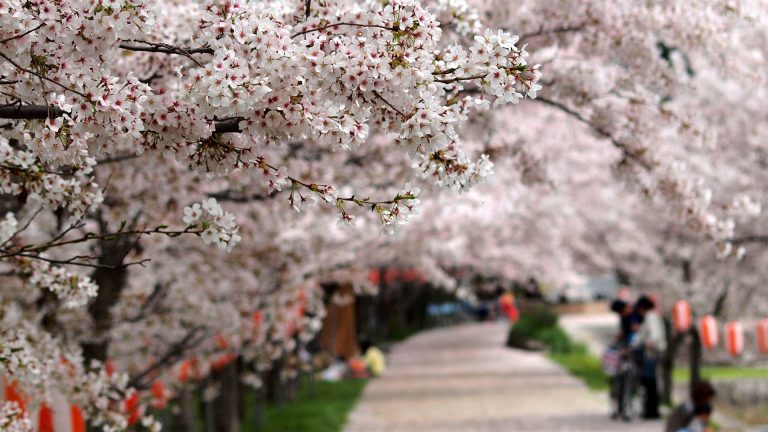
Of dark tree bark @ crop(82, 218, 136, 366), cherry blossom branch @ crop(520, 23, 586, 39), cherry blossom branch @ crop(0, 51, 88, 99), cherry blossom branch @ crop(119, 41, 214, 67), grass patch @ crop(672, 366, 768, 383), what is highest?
cherry blossom branch @ crop(520, 23, 586, 39)

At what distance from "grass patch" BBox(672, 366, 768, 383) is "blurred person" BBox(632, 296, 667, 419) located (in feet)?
24.0

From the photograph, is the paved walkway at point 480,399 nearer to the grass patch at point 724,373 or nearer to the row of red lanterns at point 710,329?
the row of red lanterns at point 710,329

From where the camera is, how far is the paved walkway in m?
15.3

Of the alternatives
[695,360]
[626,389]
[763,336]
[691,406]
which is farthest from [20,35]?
[763,336]

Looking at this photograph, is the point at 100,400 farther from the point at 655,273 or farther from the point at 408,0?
the point at 655,273

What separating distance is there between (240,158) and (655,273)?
66.2 feet

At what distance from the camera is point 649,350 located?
49.3 feet

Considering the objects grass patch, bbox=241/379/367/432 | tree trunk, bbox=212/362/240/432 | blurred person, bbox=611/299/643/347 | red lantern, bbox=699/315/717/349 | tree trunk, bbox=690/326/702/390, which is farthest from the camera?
red lantern, bbox=699/315/717/349

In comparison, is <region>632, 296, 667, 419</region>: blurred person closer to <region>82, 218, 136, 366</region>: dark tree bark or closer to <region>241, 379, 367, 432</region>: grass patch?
<region>241, 379, 367, 432</region>: grass patch

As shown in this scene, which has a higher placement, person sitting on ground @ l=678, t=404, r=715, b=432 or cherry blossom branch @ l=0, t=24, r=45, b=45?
cherry blossom branch @ l=0, t=24, r=45, b=45

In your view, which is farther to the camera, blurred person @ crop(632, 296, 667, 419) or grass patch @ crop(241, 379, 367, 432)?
grass patch @ crop(241, 379, 367, 432)

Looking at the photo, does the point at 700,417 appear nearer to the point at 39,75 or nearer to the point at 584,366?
the point at 39,75

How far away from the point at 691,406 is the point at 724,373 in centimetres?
1593

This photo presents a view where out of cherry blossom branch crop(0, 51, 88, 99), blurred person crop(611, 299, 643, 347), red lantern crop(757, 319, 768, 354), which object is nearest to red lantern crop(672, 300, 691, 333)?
red lantern crop(757, 319, 768, 354)
